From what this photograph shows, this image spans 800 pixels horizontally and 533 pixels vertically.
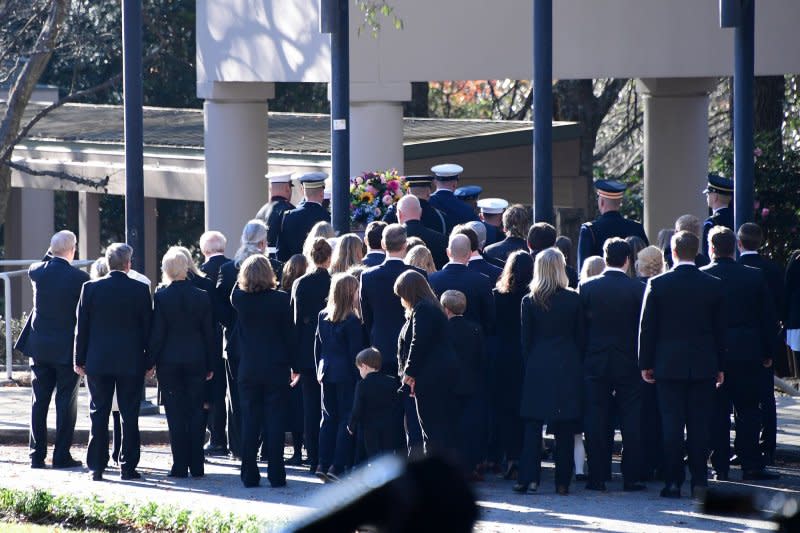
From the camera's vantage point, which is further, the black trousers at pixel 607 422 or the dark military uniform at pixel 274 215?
the dark military uniform at pixel 274 215

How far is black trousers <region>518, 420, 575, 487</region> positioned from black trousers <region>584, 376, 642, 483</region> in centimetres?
17

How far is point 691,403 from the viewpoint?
30.3ft

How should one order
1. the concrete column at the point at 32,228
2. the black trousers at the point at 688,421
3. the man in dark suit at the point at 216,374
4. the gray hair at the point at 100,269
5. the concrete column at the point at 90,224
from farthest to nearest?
the concrete column at the point at 32,228 → the concrete column at the point at 90,224 → the man in dark suit at the point at 216,374 → the gray hair at the point at 100,269 → the black trousers at the point at 688,421

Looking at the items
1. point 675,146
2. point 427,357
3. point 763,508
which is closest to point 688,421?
point 427,357

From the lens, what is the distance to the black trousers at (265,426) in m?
9.69

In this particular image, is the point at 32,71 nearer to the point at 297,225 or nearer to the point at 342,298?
the point at 297,225

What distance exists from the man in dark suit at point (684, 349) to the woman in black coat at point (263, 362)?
95.4 inches

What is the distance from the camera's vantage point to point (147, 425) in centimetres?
1202

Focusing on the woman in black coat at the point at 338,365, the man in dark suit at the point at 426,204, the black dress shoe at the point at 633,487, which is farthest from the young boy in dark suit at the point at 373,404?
the man in dark suit at the point at 426,204

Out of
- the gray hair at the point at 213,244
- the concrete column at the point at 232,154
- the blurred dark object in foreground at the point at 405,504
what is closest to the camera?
the blurred dark object in foreground at the point at 405,504

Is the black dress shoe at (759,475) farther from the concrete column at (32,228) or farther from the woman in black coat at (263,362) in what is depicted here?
the concrete column at (32,228)

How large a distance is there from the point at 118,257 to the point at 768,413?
4732 millimetres

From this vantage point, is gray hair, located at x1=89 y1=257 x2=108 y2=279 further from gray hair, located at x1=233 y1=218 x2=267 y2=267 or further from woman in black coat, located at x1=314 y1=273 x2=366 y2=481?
woman in black coat, located at x1=314 y1=273 x2=366 y2=481

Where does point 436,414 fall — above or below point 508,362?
below
